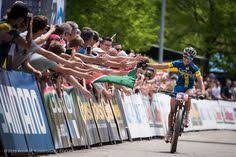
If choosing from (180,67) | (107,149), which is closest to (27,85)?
(107,149)

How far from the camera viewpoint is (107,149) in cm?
1647

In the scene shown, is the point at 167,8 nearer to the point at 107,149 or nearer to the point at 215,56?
the point at 215,56

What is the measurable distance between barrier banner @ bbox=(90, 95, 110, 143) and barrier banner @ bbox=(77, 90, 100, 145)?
24 centimetres

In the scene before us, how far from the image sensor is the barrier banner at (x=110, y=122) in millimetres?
18234

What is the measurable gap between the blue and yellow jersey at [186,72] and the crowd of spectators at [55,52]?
1344mm

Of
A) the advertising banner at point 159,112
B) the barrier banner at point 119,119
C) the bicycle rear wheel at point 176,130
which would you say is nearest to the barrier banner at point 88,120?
the bicycle rear wheel at point 176,130

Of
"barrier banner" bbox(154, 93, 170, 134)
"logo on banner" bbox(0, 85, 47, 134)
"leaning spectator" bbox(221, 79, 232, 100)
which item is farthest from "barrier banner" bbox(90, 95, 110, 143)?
"leaning spectator" bbox(221, 79, 232, 100)

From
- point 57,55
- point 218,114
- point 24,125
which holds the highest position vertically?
point 57,55

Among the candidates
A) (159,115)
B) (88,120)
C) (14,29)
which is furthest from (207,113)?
(14,29)

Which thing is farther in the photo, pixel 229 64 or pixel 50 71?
pixel 229 64

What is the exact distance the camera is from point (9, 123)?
12305 millimetres

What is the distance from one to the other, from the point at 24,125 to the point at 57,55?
167 centimetres

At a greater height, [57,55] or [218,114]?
[57,55]

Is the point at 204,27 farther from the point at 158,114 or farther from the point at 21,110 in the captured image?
the point at 21,110
